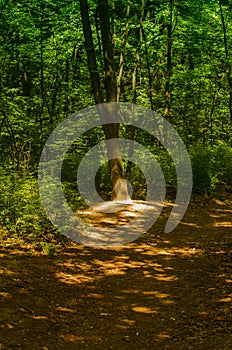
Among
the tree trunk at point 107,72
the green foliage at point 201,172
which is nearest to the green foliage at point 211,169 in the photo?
the green foliage at point 201,172

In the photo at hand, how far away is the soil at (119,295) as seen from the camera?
5.13 m

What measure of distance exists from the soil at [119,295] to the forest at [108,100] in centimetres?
4

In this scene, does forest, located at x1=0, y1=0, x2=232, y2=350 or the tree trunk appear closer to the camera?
forest, located at x1=0, y1=0, x2=232, y2=350

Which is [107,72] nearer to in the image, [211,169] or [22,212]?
[22,212]

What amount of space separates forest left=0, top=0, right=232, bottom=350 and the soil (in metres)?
0.04

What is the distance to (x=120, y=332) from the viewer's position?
213 inches

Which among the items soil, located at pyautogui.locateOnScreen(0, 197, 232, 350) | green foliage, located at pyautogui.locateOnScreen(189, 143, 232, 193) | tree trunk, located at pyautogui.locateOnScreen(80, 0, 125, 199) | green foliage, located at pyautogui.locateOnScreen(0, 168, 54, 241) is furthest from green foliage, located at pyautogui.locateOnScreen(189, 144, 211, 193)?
green foliage, located at pyautogui.locateOnScreen(0, 168, 54, 241)

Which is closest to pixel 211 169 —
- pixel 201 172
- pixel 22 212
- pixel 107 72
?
pixel 201 172

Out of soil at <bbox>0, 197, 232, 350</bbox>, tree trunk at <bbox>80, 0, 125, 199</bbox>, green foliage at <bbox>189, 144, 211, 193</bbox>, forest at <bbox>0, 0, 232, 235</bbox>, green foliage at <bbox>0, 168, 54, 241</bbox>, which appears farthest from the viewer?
forest at <bbox>0, 0, 232, 235</bbox>

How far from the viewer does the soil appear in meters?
5.13

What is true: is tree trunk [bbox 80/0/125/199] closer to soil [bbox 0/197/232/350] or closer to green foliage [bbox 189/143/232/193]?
soil [bbox 0/197/232/350]

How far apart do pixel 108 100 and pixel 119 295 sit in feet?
22.1

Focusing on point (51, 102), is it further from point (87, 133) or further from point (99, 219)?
point (99, 219)

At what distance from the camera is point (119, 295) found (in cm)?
662
